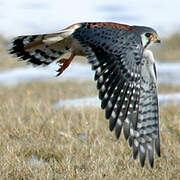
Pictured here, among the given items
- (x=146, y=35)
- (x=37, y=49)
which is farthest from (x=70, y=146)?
(x=146, y=35)

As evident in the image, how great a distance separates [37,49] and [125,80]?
1606mm

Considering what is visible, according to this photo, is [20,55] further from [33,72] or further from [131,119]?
[33,72]

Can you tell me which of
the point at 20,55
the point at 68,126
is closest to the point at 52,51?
the point at 20,55

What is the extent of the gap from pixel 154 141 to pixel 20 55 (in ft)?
6.45

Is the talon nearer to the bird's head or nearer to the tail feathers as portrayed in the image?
the tail feathers

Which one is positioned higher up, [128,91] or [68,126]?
[128,91]

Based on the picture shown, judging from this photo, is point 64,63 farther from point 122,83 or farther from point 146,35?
point 122,83

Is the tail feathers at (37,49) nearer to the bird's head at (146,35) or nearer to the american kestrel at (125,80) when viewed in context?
the american kestrel at (125,80)

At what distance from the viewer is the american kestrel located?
5195 mm

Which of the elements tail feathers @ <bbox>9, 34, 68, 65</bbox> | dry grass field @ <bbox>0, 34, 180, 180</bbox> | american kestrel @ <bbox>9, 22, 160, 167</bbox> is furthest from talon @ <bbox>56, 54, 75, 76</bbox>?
dry grass field @ <bbox>0, 34, 180, 180</bbox>

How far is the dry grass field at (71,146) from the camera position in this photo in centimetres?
503

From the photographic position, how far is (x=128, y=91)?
5250mm

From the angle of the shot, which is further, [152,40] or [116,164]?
[152,40]

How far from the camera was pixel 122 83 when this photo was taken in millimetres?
5293
